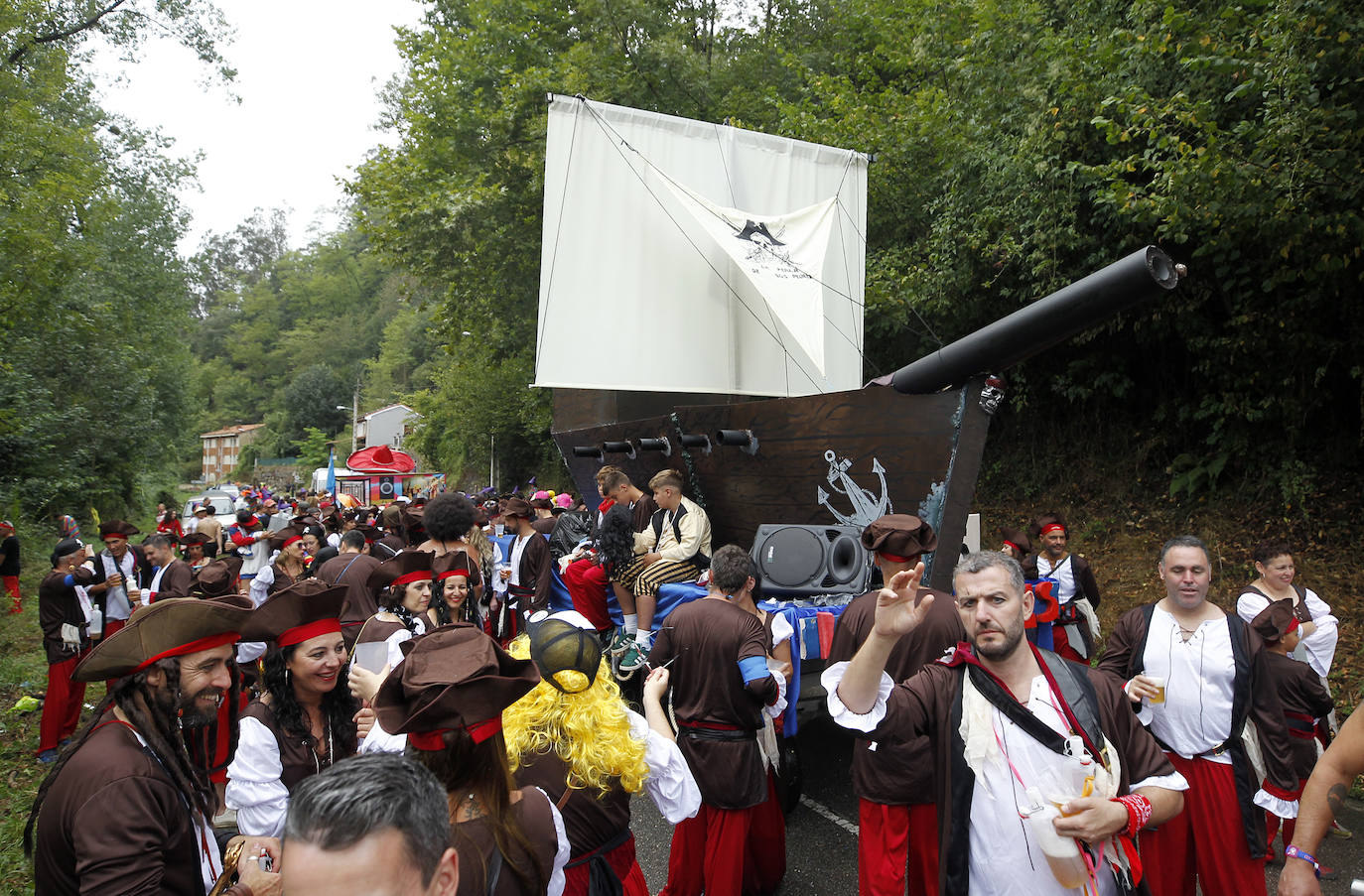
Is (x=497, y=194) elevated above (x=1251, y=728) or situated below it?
above

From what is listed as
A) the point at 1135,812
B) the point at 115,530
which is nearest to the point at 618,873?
the point at 1135,812

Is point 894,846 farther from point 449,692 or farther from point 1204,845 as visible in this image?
point 449,692

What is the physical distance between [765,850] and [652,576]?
241 cm

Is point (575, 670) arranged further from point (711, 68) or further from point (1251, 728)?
point (711, 68)

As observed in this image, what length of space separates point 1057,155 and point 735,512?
271 inches

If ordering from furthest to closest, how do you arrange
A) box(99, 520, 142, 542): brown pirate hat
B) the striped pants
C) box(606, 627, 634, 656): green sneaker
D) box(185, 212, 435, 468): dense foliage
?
1. box(185, 212, 435, 468): dense foliage
2. box(99, 520, 142, 542): brown pirate hat
3. the striped pants
4. box(606, 627, 634, 656): green sneaker

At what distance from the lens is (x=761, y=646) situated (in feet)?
12.8

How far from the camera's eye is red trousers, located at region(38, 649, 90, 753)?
21.5 ft

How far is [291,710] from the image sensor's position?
300 centimetres

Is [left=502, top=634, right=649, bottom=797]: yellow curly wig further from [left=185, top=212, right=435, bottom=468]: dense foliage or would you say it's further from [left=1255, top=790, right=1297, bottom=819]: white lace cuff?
[left=185, top=212, right=435, bottom=468]: dense foliage

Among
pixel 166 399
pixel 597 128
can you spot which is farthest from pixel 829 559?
pixel 166 399

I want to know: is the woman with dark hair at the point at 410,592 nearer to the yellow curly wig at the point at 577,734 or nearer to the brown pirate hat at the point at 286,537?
the yellow curly wig at the point at 577,734

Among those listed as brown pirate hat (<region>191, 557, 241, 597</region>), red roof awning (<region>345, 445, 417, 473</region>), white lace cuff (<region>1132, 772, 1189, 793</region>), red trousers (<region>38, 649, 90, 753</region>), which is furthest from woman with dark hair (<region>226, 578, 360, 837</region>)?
red roof awning (<region>345, 445, 417, 473</region>)

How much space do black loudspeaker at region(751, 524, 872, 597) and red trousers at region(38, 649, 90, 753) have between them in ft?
18.4
